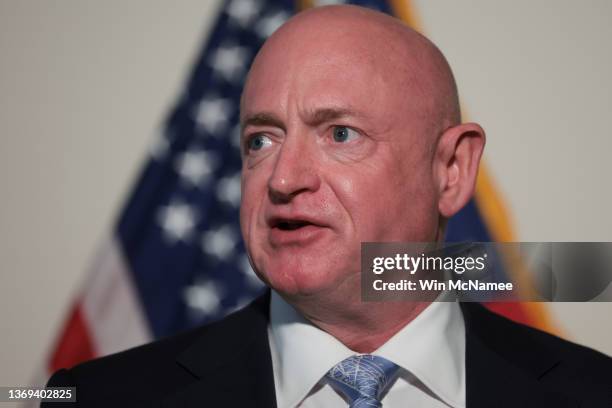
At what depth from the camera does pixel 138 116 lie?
10.5ft

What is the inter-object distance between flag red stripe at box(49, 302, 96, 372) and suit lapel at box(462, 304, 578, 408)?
59.1 inches

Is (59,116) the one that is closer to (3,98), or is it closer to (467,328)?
(3,98)

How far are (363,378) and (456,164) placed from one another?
0.60 meters

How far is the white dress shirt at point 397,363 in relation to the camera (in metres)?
1.75

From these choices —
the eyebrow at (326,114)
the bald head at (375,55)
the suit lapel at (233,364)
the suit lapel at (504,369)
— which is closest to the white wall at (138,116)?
the suit lapel at (504,369)

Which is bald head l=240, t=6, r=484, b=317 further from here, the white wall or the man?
the white wall

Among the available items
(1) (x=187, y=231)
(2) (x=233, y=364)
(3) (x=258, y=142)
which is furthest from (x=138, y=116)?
(2) (x=233, y=364)

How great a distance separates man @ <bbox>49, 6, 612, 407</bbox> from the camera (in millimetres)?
1683

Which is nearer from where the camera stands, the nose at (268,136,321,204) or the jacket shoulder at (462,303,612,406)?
the nose at (268,136,321,204)

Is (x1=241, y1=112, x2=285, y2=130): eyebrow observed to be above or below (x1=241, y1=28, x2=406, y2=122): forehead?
below

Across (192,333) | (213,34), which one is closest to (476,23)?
(213,34)

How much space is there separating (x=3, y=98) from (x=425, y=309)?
7.40 ft

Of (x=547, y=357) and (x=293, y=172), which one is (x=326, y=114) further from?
(x=547, y=357)

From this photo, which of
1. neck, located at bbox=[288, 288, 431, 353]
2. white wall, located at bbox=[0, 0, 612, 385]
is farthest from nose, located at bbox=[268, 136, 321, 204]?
white wall, located at bbox=[0, 0, 612, 385]
